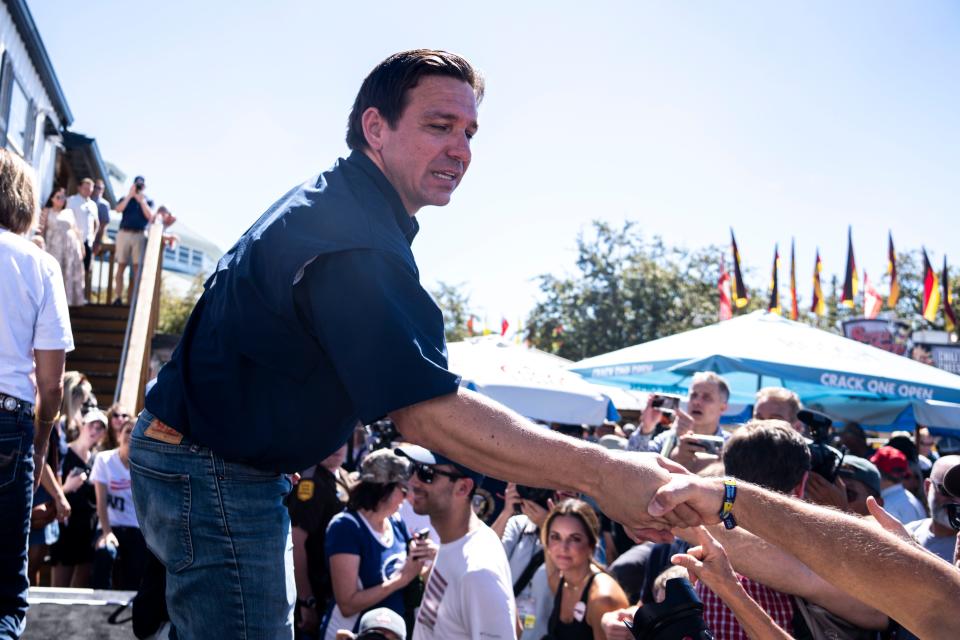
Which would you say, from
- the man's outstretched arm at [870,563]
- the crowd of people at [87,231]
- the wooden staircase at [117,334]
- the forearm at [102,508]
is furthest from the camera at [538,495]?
the crowd of people at [87,231]

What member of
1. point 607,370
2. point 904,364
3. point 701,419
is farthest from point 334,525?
point 904,364

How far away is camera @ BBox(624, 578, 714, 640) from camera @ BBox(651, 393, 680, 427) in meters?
5.44

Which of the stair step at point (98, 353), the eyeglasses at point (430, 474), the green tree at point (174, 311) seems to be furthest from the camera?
the green tree at point (174, 311)

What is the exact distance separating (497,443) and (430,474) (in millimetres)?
2850

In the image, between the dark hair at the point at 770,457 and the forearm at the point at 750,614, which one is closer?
the forearm at the point at 750,614

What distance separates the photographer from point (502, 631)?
13.2 feet

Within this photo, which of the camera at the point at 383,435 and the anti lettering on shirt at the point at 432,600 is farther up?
the anti lettering on shirt at the point at 432,600

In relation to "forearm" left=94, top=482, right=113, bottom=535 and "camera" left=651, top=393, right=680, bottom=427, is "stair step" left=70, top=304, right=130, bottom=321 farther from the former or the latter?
"camera" left=651, top=393, right=680, bottom=427

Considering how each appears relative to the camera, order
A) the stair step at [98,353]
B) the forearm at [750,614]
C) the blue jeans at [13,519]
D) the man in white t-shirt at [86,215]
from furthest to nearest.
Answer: the man in white t-shirt at [86,215] < the stair step at [98,353] < the blue jeans at [13,519] < the forearm at [750,614]

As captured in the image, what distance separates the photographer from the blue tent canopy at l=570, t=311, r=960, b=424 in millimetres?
8180

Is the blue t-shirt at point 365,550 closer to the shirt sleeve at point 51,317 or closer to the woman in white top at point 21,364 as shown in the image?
the woman in white top at point 21,364

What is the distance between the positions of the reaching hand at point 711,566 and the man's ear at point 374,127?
141cm

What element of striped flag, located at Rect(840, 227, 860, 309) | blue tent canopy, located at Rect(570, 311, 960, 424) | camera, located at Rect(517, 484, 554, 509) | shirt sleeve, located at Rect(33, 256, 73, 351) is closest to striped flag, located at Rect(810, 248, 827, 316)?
striped flag, located at Rect(840, 227, 860, 309)

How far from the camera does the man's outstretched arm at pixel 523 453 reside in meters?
1.91
